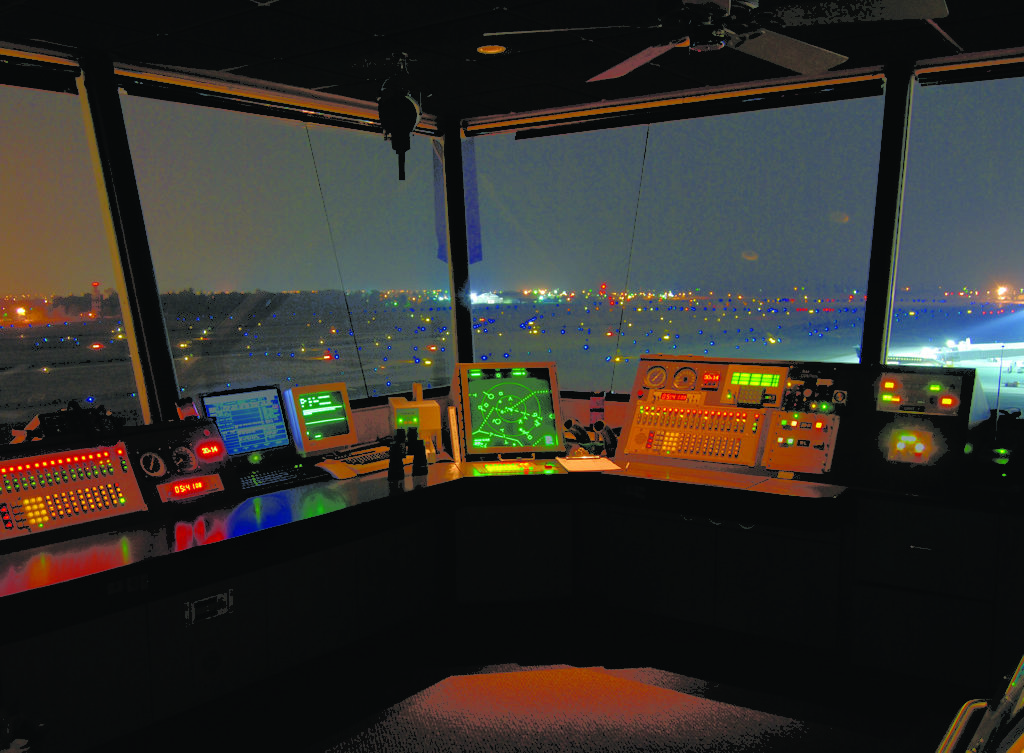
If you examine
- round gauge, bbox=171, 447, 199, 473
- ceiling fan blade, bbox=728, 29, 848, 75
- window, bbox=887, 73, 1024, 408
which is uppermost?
ceiling fan blade, bbox=728, 29, 848, 75

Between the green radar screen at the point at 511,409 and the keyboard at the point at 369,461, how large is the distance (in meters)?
0.41

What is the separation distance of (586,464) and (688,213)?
3034 mm

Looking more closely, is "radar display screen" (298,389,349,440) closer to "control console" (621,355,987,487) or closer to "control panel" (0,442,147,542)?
"control panel" (0,442,147,542)

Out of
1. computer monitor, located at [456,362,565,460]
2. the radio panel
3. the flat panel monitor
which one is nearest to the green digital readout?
the radio panel

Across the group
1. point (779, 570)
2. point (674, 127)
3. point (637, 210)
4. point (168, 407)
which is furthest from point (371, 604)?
point (674, 127)

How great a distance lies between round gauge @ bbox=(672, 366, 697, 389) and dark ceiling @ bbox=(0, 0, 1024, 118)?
58.9 inches

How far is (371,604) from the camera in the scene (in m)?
3.32

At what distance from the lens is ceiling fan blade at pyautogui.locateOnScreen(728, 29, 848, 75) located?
2275mm

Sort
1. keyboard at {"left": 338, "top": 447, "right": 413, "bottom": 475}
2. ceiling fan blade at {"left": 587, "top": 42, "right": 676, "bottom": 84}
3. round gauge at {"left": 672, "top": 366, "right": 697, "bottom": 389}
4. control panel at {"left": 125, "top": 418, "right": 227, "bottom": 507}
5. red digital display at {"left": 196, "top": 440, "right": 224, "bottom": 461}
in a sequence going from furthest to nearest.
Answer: round gauge at {"left": 672, "top": 366, "right": 697, "bottom": 389} < keyboard at {"left": 338, "top": 447, "right": 413, "bottom": 475} < red digital display at {"left": 196, "top": 440, "right": 224, "bottom": 461} < control panel at {"left": 125, "top": 418, "right": 227, "bottom": 507} < ceiling fan blade at {"left": 587, "top": 42, "right": 676, "bottom": 84}

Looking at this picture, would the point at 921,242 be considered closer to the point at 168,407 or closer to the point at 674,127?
the point at 674,127

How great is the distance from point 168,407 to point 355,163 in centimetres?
215

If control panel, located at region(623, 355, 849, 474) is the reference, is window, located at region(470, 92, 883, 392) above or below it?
above

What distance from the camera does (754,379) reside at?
11.0ft

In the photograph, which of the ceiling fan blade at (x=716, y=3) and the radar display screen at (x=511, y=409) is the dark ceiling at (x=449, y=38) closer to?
the ceiling fan blade at (x=716, y=3)
